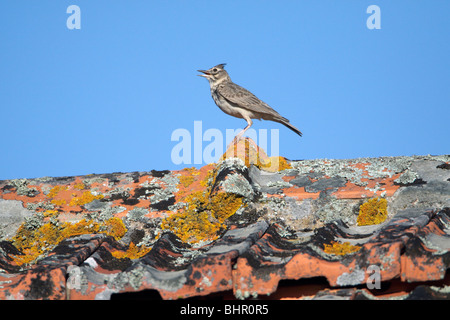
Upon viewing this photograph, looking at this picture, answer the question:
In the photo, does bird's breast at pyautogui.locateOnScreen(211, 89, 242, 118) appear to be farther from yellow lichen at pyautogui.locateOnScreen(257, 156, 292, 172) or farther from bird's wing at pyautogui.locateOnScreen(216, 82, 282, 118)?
yellow lichen at pyautogui.locateOnScreen(257, 156, 292, 172)

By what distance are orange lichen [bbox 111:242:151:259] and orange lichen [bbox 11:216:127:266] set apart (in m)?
0.33

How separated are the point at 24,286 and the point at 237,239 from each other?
1.45m

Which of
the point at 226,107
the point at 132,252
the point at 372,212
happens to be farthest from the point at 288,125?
the point at 132,252

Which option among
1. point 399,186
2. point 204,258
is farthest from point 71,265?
point 399,186

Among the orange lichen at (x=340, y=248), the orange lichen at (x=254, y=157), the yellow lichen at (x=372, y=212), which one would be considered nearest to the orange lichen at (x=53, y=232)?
the orange lichen at (x=254, y=157)

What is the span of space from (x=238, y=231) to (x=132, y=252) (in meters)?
0.84

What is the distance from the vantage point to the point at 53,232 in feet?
15.5

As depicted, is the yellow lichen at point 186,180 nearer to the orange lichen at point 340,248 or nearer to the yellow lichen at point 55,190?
the yellow lichen at point 55,190

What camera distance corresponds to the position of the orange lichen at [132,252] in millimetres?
4094

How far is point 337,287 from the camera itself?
304cm

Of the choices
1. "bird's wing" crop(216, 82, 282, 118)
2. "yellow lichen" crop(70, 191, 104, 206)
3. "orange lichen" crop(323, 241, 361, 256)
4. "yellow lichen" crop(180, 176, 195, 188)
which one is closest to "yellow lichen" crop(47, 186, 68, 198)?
"yellow lichen" crop(70, 191, 104, 206)

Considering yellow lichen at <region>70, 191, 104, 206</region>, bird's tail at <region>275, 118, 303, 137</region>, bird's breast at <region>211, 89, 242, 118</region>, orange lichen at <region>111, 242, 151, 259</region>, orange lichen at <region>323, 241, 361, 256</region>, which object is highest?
bird's breast at <region>211, 89, 242, 118</region>

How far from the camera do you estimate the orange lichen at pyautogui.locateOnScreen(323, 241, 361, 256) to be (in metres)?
3.35

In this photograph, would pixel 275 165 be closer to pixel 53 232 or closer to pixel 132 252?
pixel 132 252
